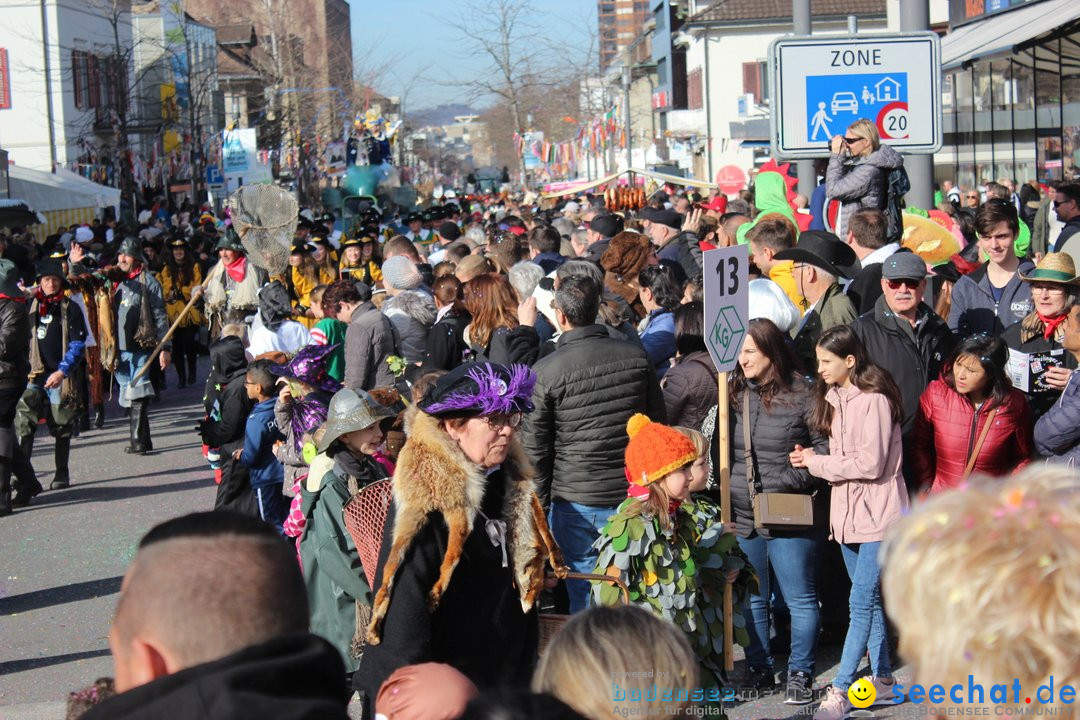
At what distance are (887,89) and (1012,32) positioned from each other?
9.52 metres

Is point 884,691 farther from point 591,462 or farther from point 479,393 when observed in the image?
point 479,393

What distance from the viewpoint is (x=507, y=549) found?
3.78 m

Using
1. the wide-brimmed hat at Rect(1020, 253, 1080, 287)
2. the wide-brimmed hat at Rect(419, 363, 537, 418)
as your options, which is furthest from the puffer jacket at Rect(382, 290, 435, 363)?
the wide-brimmed hat at Rect(419, 363, 537, 418)

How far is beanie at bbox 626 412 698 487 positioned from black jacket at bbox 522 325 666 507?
1243 millimetres

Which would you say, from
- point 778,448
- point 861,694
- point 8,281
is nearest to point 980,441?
point 778,448

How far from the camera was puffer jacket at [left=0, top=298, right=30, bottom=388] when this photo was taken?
9734 millimetres

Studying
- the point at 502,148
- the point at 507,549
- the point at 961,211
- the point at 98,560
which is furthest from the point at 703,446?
the point at 502,148

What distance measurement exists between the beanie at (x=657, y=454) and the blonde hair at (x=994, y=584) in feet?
8.99

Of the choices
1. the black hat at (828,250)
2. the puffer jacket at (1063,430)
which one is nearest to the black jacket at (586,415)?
the black hat at (828,250)

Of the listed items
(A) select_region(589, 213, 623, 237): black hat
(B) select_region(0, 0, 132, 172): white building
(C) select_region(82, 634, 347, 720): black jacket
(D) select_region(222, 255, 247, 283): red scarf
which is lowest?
(C) select_region(82, 634, 347, 720): black jacket

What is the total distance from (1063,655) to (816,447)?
3.97 m

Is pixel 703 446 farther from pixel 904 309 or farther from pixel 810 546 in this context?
pixel 904 309

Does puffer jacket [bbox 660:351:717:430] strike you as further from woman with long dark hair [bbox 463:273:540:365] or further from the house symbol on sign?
the house symbol on sign

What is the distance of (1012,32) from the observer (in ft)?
55.4
